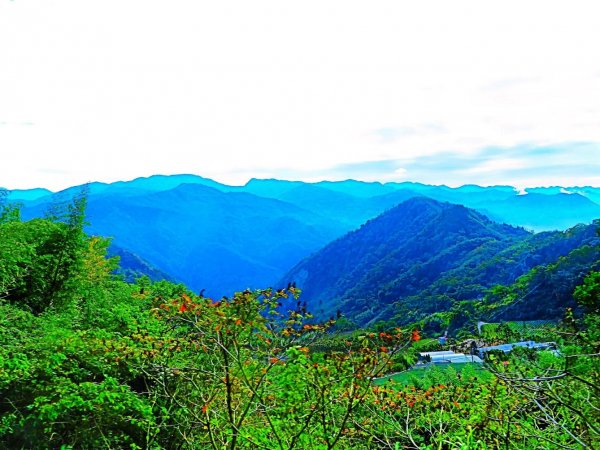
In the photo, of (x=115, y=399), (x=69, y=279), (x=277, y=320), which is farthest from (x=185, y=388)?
(x=69, y=279)

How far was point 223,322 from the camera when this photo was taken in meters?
5.97

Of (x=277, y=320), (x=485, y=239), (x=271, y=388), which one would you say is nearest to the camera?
(x=277, y=320)

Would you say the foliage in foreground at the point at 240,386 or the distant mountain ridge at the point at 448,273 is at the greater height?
the foliage in foreground at the point at 240,386

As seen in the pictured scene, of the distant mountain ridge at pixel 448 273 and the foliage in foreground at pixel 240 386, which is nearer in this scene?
the foliage in foreground at pixel 240 386

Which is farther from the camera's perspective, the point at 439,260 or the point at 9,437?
the point at 439,260

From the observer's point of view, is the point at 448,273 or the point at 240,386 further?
the point at 448,273

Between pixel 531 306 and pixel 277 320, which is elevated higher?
pixel 277 320

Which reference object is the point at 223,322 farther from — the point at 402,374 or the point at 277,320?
the point at 402,374

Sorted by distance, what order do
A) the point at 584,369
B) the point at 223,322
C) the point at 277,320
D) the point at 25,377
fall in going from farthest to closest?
the point at 584,369 → the point at 25,377 → the point at 277,320 → the point at 223,322

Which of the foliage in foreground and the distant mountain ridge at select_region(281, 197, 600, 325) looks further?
the distant mountain ridge at select_region(281, 197, 600, 325)

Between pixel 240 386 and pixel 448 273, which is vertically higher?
pixel 240 386

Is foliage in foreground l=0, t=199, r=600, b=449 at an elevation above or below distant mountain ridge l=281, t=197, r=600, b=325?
above

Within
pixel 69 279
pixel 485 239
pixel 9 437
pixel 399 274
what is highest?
pixel 69 279

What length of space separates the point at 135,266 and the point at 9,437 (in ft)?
563
